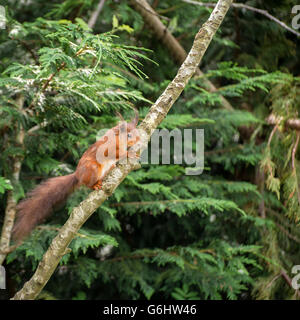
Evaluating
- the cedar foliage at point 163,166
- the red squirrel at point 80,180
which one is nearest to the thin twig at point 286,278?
the cedar foliage at point 163,166

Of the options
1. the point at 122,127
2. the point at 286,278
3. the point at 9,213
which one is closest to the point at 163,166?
the point at 122,127

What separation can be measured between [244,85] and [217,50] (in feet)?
3.50

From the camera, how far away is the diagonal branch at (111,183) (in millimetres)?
1243

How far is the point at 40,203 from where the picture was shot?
1548mm

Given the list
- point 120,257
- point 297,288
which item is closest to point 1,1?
point 120,257

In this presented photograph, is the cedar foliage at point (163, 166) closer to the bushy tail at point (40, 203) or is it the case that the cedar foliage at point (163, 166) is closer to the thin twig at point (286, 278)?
the thin twig at point (286, 278)

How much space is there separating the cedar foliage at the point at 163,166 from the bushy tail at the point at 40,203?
13cm

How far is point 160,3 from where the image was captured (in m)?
2.87

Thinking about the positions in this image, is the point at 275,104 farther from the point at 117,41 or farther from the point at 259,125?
the point at 117,41

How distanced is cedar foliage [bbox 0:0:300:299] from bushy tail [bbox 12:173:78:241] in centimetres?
13

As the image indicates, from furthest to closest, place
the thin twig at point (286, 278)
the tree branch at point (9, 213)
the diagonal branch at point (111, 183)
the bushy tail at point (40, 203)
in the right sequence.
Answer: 1. the thin twig at point (286, 278)
2. the tree branch at point (9, 213)
3. the bushy tail at point (40, 203)
4. the diagonal branch at point (111, 183)

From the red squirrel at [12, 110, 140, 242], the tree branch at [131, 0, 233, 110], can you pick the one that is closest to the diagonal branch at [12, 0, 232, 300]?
the red squirrel at [12, 110, 140, 242]

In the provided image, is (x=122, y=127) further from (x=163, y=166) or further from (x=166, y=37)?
(x=166, y=37)

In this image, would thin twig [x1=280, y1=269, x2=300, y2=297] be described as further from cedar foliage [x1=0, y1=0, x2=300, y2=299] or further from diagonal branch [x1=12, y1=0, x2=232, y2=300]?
diagonal branch [x1=12, y1=0, x2=232, y2=300]
